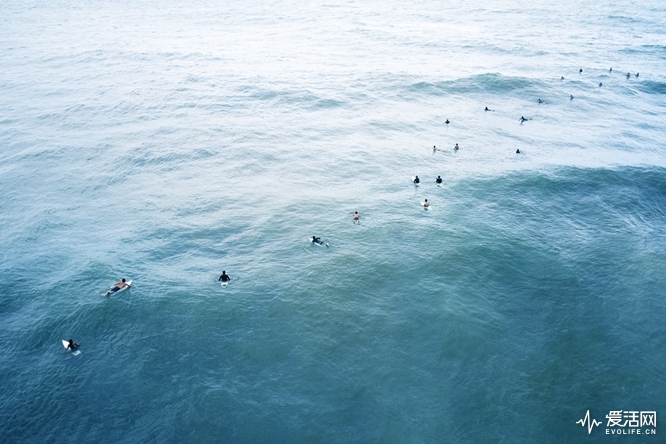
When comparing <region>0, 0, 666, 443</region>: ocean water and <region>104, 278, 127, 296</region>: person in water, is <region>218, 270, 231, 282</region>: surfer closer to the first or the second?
<region>0, 0, 666, 443</region>: ocean water

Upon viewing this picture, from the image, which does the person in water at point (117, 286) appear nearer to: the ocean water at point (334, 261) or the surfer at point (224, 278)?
the ocean water at point (334, 261)

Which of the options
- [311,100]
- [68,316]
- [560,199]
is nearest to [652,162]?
[560,199]

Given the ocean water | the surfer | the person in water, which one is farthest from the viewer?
the surfer

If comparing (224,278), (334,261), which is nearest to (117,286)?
(224,278)

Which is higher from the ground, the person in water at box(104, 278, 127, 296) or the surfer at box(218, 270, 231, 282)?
the person in water at box(104, 278, 127, 296)

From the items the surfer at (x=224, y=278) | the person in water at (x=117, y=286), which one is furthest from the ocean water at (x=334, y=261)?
the surfer at (x=224, y=278)

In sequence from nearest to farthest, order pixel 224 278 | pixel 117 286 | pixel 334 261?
pixel 117 286
pixel 224 278
pixel 334 261

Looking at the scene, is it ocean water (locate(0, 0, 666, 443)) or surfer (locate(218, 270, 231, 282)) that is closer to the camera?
ocean water (locate(0, 0, 666, 443))

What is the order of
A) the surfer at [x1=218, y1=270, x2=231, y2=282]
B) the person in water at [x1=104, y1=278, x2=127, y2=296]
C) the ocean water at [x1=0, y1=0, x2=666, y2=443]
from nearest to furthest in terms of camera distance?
the ocean water at [x1=0, y1=0, x2=666, y2=443] → the person in water at [x1=104, y1=278, x2=127, y2=296] → the surfer at [x1=218, y1=270, x2=231, y2=282]

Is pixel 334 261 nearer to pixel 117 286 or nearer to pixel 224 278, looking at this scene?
pixel 224 278

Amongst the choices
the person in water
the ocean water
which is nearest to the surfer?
the ocean water
